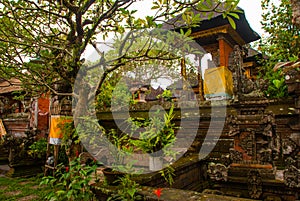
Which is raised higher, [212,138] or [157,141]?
[157,141]

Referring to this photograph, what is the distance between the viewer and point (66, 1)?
9.76 feet

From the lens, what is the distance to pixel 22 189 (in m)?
5.71

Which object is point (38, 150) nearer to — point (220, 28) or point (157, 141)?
point (157, 141)

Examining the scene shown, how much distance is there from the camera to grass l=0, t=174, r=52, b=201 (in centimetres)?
508

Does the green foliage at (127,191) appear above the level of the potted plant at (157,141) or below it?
below

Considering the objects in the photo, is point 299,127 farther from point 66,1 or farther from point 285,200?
point 66,1

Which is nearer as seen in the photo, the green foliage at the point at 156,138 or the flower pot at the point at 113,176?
the flower pot at the point at 113,176

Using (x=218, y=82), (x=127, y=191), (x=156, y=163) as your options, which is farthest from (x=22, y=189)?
(x=218, y=82)

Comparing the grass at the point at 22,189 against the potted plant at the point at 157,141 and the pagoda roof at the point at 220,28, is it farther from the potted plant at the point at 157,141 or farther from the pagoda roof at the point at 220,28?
the pagoda roof at the point at 220,28

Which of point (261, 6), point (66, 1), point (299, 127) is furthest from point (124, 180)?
point (261, 6)

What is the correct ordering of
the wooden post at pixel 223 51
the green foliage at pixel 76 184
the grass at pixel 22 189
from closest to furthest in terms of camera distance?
the green foliage at pixel 76 184 → the grass at pixel 22 189 → the wooden post at pixel 223 51

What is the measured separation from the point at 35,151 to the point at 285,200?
7188 millimetres

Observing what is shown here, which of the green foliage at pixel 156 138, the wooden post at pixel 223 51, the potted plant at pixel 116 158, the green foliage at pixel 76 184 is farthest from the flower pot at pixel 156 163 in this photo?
the wooden post at pixel 223 51

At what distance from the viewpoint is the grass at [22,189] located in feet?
16.7
